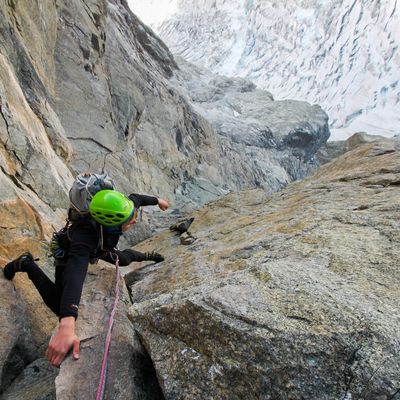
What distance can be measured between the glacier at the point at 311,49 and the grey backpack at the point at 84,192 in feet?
490

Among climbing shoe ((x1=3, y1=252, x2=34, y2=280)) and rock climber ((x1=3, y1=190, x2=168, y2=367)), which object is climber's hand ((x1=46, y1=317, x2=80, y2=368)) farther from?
climbing shoe ((x1=3, y1=252, x2=34, y2=280))

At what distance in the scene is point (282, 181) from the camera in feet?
187

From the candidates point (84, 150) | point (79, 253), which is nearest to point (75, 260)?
point (79, 253)

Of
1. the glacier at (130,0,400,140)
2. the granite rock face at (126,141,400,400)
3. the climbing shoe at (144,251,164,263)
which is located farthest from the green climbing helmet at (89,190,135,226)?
the glacier at (130,0,400,140)

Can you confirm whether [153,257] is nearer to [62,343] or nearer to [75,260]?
[75,260]

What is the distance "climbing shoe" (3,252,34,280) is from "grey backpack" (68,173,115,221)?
695 millimetres

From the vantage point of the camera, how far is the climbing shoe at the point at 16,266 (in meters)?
4.52

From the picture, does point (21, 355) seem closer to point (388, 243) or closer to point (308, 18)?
point (388, 243)

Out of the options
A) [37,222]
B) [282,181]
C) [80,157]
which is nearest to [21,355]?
[37,222]

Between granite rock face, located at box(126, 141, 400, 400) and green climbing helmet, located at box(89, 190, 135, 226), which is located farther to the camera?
green climbing helmet, located at box(89, 190, 135, 226)

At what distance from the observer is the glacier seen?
153500mm

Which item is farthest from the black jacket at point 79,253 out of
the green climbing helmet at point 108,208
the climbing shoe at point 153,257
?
the climbing shoe at point 153,257

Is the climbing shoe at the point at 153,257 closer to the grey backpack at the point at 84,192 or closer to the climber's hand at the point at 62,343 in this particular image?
the grey backpack at the point at 84,192

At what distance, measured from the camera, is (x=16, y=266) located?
4543 mm
